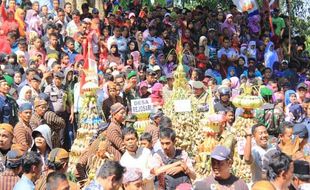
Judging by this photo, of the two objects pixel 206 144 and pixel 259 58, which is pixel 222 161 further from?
pixel 259 58

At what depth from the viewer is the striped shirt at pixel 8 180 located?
6.96m

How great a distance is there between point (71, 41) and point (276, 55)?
5.80m

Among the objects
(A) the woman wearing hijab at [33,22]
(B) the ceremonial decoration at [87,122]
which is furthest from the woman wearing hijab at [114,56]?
(B) the ceremonial decoration at [87,122]

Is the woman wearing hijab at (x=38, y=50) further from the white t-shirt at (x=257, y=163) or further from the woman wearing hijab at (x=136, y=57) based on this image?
the white t-shirt at (x=257, y=163)

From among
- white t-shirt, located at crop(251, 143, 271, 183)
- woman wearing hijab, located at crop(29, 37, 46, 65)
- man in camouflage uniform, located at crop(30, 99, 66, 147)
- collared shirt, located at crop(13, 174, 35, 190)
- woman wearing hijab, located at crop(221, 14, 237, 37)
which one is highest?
woman wearing hijab, located at crop(221, 14, 237, 37)

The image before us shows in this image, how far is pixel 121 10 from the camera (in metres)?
19.4

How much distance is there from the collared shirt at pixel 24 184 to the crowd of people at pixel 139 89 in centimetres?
1

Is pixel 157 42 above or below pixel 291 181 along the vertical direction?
above

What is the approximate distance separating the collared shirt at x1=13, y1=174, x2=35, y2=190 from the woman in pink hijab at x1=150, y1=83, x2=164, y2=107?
6452mm

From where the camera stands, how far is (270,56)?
18.5 m

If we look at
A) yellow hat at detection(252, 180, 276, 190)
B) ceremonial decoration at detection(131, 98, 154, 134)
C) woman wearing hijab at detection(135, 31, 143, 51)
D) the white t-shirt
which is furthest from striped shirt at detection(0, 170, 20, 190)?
woman wearing hijab at detection(135, 31, 143, 51)

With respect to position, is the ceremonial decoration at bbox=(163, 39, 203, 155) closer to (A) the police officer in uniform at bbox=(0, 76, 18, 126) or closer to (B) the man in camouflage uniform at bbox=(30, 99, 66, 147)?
(B) the man in camouflage uniform at bbox=(30, 99, 66, 147)

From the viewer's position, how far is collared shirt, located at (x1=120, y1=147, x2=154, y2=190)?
25.8ft

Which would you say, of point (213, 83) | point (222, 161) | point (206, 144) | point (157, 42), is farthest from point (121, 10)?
point (222, 161)
